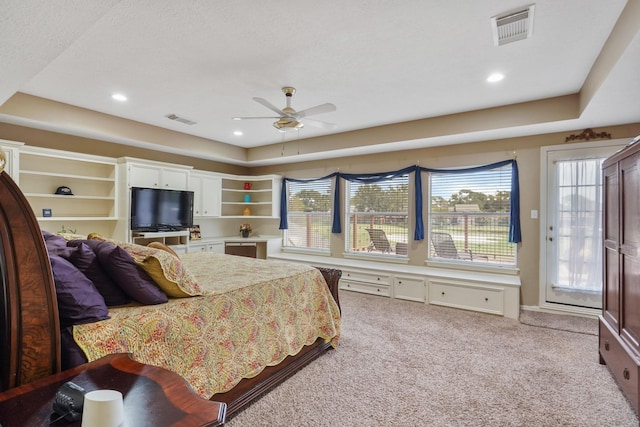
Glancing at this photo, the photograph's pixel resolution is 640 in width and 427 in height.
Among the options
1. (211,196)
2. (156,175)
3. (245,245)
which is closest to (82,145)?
(156,175)

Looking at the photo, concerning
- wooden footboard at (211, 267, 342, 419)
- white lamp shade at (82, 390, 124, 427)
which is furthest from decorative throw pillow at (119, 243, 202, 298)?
white lamp shade at (82, 390, 124, 427)

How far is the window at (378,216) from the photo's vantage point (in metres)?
5.38

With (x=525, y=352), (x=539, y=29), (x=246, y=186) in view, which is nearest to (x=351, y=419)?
(x=525, y=352)

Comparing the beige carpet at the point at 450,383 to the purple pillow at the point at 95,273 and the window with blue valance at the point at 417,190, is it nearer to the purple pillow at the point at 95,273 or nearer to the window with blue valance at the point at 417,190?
the purple pillow at the point at 95,273

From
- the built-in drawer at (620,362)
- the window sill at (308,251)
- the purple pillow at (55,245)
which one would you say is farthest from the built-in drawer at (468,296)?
the purple pillow at (55,245)

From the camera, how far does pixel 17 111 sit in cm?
363

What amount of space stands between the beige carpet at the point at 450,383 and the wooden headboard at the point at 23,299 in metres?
1.19

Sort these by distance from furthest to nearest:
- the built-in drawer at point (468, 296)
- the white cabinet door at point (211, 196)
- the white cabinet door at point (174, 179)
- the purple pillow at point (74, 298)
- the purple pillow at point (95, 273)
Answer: the white cabinet door at point (211, 196)
the white cabinet door at point (174, 179)
the built-in drawer at point (468, 296)
the purple pillow at point (95, 273)
the purple pillow at point (74, 298)

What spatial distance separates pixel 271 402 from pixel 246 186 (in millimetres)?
5401

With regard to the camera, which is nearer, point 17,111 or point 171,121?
point 17,111

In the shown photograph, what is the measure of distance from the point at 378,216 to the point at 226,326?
3.94 metres

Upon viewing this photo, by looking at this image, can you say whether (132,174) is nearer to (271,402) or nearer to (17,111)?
(17,111)

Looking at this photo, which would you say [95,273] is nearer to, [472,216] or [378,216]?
[378,216]

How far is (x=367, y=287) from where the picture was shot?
5.03m
